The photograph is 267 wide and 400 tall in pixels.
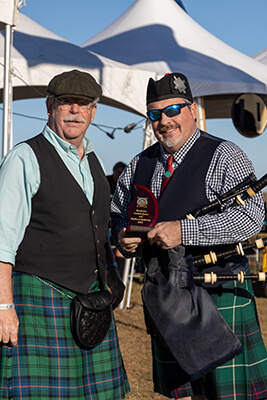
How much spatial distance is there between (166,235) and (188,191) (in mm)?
278

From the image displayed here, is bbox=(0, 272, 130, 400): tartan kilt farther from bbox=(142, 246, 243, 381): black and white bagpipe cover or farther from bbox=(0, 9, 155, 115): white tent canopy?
bbox=(0, 9, 155, 115): white tent canopy

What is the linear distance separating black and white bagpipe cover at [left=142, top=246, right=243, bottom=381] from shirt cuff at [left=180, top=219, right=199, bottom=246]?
0.17 ft

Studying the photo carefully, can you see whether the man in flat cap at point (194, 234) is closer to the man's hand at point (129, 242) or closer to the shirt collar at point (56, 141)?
the man's hand at point (129, 242)

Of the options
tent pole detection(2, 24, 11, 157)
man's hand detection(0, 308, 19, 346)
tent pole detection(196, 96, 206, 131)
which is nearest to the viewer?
man's hand detection(0, 308, 19, 346)

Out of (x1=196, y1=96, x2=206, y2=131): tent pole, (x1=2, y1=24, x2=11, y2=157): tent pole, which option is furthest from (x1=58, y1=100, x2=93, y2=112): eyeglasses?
(x1=196, y1=96, x2=206, y2=131): tent pole

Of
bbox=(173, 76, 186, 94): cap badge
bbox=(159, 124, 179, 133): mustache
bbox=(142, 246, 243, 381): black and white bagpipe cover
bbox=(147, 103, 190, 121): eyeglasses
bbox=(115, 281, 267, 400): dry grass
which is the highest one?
bbox=(173, 76, 186, 94): cap badge

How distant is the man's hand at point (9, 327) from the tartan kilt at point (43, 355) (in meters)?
0.09

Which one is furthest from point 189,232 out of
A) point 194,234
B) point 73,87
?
point 73,87

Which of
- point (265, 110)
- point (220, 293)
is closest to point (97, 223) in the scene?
point (220, 293)

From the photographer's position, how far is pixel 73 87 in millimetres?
2355

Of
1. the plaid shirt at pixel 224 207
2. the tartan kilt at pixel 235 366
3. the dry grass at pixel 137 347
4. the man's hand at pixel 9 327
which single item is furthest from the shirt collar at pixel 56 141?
the dry grass at pixel 137 347

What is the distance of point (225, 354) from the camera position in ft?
7.34

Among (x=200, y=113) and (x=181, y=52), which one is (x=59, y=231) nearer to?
(x=200, y=113)

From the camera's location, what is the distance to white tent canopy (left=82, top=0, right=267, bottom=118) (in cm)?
739
